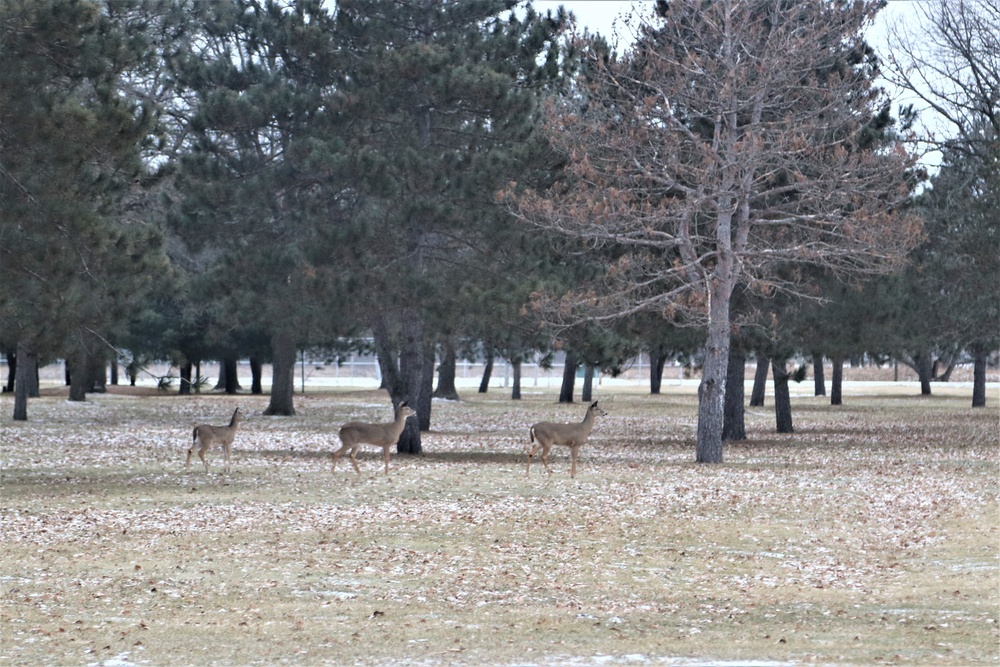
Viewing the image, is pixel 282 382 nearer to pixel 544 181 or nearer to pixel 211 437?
pixel 544 181

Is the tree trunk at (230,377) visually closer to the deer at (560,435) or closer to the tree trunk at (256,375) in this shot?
the tree trunk at (256,375)

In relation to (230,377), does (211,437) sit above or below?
below

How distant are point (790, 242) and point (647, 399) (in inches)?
1417

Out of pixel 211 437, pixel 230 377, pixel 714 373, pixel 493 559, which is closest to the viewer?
pixel 493 559

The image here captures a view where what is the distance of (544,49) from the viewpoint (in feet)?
94.0

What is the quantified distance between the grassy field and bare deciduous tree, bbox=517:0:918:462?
12.1 feet

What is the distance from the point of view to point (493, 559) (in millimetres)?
14570

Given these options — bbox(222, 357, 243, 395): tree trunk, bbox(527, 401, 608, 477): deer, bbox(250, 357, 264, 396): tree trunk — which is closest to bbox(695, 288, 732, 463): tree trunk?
bbox(527, 401, 608, 477): deer

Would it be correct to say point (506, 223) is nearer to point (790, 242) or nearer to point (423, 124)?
point (423, 124)

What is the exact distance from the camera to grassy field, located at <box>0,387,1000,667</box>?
10.3m

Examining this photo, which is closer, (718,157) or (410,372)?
(718,157)

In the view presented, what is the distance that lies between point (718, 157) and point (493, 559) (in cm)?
1306

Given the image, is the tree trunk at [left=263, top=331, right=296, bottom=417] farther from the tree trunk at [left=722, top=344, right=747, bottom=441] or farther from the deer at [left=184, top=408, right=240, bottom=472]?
the deer at [left=184, top=408, right=240, bottom=472]

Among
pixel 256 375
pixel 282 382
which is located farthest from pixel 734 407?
pixel 256 375
